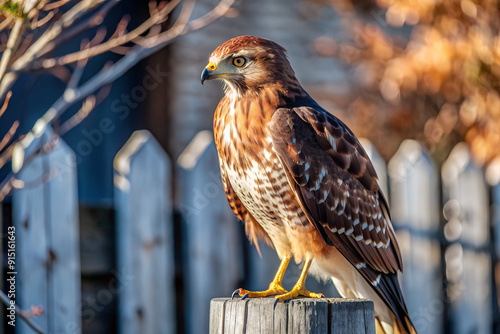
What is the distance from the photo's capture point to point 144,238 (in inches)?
139

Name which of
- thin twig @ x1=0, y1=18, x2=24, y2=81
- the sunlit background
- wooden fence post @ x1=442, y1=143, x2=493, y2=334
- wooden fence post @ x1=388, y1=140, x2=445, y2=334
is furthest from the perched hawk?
wooden fence post @ x1=442, y1=143, x2=493, y2=334

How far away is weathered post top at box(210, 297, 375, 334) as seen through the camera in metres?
2.08

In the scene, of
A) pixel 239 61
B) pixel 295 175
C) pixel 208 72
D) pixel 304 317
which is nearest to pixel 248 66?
pixel 239 61

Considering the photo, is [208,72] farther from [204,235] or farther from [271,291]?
[204,235]

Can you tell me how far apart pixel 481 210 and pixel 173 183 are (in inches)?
104

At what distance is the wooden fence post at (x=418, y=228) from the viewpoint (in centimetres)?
431

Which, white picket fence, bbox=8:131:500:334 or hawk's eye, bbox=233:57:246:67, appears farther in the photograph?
white picket fence, bbox=8:131:500:334

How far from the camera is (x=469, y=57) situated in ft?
16.0

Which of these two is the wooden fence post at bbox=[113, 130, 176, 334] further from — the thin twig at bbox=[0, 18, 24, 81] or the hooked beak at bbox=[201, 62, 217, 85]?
the thin twig at bbox=[0, 18, 24, 81]

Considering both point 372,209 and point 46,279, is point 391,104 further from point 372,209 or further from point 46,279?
point 46,279

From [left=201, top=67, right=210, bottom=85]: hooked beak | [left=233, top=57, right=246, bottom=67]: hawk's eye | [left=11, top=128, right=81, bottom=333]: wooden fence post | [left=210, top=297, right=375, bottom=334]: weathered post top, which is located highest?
[left=233, top=57, right=246, bottom=67]: hawk's eye

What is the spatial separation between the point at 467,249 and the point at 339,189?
6.97 feet

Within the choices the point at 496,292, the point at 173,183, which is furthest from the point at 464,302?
the point at 173,183

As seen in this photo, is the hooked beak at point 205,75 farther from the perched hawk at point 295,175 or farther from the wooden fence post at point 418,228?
the wooden fence post at point 418,228
